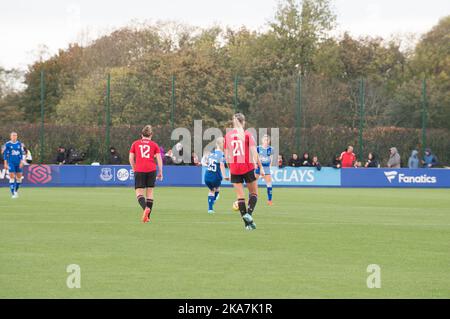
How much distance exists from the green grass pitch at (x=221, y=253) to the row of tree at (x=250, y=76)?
27721mm

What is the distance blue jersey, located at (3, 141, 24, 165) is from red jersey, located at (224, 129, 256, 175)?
46.5 ft

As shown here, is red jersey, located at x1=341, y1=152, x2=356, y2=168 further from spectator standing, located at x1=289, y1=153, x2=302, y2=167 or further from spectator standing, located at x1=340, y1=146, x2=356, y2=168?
spectator standing, located at x1=289, y1=153, x2=302, y2=167

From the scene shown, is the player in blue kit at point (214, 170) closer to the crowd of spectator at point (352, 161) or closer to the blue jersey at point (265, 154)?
the blue jersey at point (265, 154)

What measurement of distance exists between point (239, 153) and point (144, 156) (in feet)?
9.82

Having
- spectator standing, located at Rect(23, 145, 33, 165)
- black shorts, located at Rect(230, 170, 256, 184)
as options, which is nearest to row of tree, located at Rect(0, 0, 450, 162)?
spectator standing, located at Rect(23, 145, 33, 165)

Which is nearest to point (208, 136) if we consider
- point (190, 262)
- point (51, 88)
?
point (190, 262)

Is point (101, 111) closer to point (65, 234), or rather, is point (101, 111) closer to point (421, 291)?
point (65, 234)

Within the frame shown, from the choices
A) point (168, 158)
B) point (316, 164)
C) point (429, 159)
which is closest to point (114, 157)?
point (168, 158)

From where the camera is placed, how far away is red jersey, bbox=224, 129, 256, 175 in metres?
18.8

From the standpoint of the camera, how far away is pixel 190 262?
12.7 meters

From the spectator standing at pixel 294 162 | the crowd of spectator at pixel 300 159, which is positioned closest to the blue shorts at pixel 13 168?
the crowd of spectator at pixel 300 159

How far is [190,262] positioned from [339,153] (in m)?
35.3

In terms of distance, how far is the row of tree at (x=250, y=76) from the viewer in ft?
170

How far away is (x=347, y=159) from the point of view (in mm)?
45188
